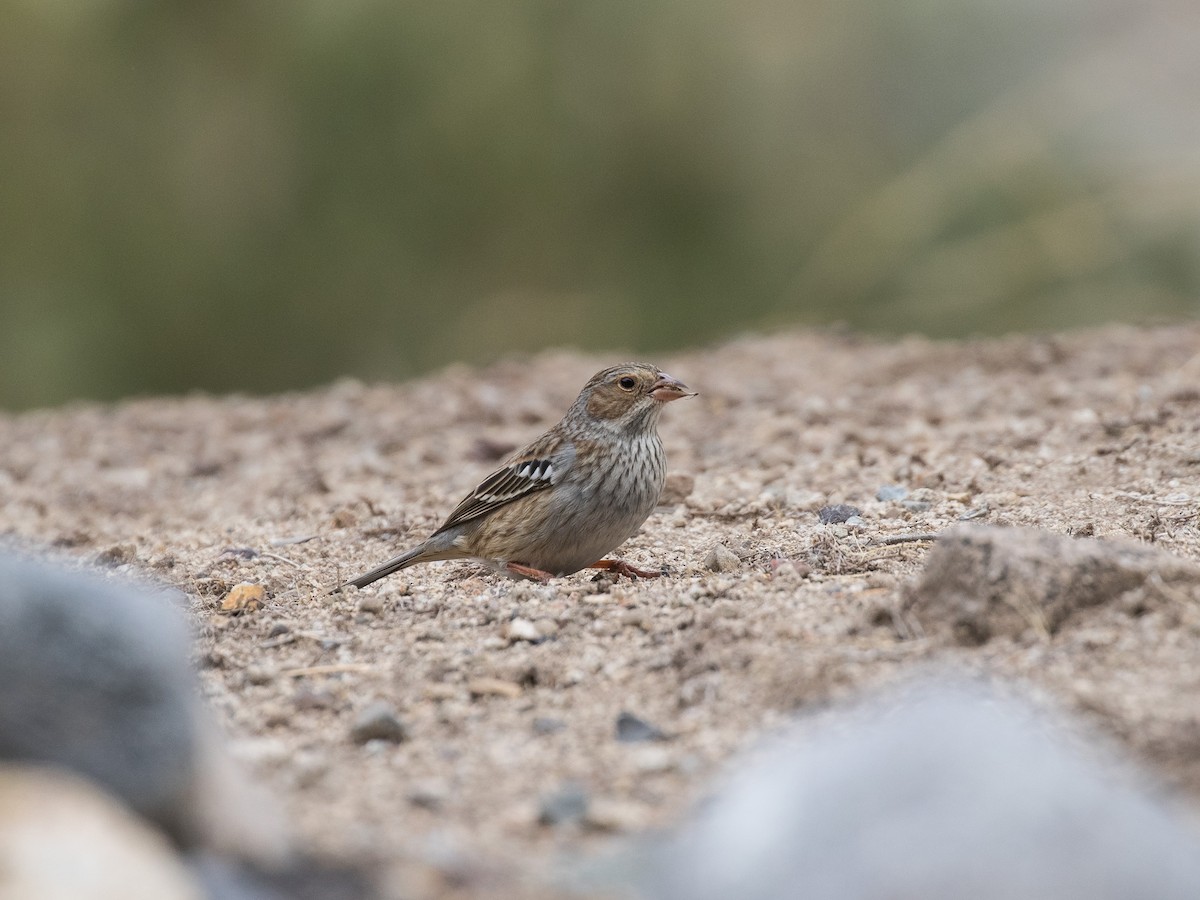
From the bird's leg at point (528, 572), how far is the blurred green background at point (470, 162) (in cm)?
624

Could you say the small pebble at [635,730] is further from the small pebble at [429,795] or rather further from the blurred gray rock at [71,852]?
the blurred gray rock at [71,852]

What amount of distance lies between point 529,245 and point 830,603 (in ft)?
26.7

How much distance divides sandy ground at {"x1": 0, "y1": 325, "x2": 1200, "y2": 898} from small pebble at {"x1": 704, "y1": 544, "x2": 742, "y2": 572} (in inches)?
0.6

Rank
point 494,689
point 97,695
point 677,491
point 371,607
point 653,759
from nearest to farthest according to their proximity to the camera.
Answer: point 97,695 < point 653,759 < point 494,689 < point 371,607 < point 677,491

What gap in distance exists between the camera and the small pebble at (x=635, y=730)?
3.72 metres

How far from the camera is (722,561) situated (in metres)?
5.32

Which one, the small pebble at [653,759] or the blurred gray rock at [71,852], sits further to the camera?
the small pebble at [653,759]

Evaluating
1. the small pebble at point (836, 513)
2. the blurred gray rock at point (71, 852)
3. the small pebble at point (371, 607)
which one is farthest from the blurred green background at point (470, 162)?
the blurred gray rock at point (71, 852)

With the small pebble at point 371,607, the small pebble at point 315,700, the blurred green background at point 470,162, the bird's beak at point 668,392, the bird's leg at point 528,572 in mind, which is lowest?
the small pebble at point 315,700

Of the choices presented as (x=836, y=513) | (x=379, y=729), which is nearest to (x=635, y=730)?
(x=379, y=729)

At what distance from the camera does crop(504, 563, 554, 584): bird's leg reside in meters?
5.93

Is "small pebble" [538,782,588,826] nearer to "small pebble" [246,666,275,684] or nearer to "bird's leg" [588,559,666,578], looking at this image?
"small pebble" [246,666,275,684]

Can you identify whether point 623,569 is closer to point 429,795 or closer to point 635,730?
point 635,730

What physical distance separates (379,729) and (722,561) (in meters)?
1.81
